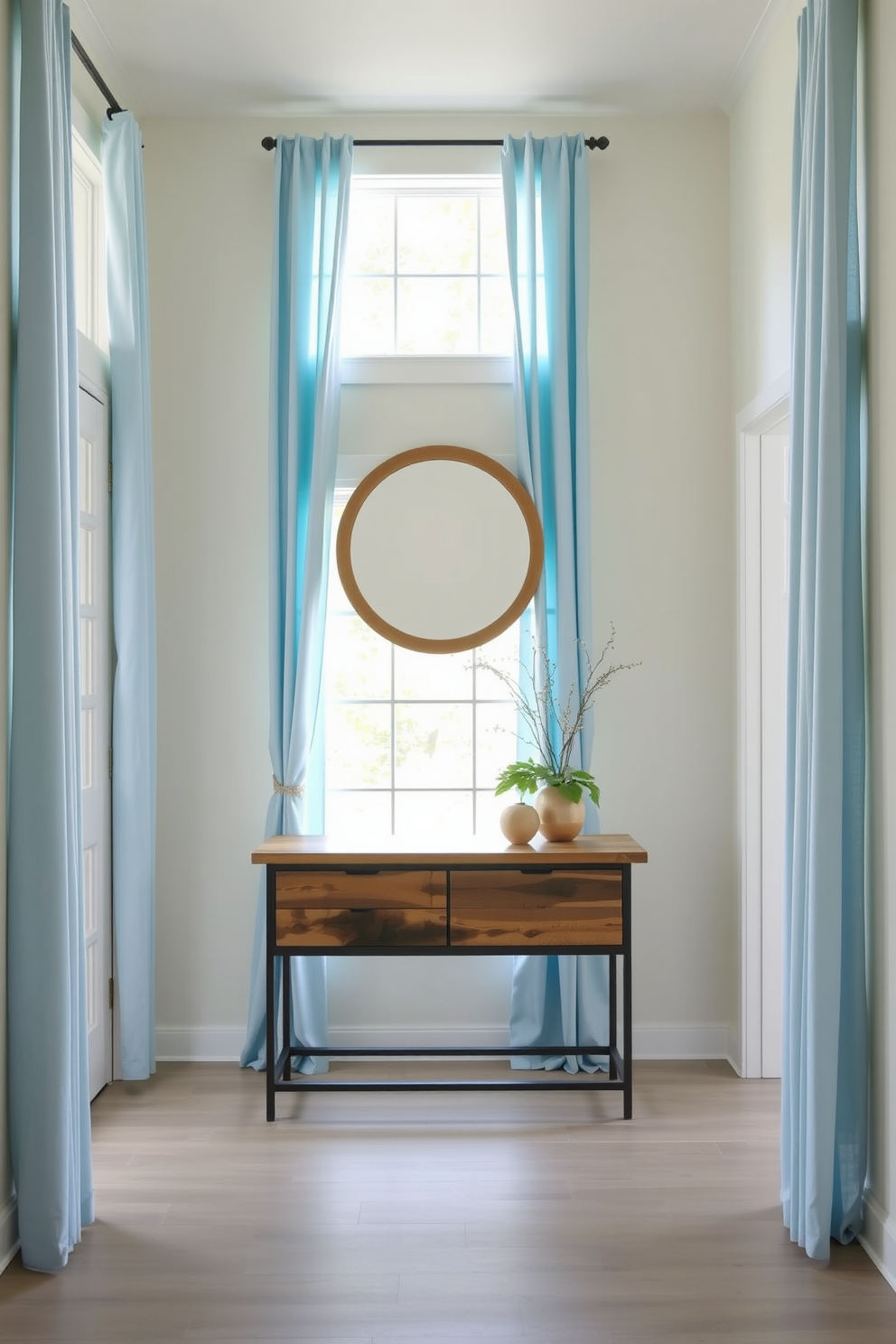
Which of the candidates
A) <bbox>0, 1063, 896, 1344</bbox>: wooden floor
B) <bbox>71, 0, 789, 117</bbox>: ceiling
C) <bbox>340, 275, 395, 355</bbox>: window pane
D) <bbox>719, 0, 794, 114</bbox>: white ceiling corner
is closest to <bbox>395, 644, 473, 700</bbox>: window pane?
<bbox>340, 275, 395, 355</bbox>: window pane

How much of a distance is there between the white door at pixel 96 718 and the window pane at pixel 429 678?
96 centimetres

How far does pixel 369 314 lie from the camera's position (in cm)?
361

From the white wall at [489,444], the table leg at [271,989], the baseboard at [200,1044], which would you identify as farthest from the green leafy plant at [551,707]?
the baseboard at [200,1044]

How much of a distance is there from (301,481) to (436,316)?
0.77m

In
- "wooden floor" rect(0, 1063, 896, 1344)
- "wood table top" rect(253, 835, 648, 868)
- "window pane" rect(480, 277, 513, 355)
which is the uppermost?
"window pane" rect(480, 277, 513, 355)

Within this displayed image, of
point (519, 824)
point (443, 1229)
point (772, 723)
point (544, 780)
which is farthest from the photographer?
point (772, 723)

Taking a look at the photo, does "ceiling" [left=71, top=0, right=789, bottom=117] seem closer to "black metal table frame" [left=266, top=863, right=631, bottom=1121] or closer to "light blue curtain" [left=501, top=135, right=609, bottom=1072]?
"light blue curtain" [left=501, top=135, right=609, bottom=1072]

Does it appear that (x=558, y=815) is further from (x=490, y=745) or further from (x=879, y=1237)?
(x=879, y=1237)

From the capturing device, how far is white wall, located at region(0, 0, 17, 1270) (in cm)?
226

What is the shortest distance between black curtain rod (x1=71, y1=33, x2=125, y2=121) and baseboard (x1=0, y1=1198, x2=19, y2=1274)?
299cm

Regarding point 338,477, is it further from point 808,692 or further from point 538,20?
point 808,692

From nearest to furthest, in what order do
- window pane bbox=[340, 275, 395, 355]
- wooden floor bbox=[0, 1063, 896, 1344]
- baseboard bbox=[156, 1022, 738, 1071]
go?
1. wooden floor bbox=[0, 1063, 896, 1344]
2. baseboard bbox=[156, 1022, 738, 1071]
3. window pane bbox=[340, 275, 395, 355]

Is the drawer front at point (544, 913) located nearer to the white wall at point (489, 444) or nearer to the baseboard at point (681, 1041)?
the white wall at point (489, 444)

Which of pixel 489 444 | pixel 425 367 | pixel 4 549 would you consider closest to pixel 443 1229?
pixel 4 549
